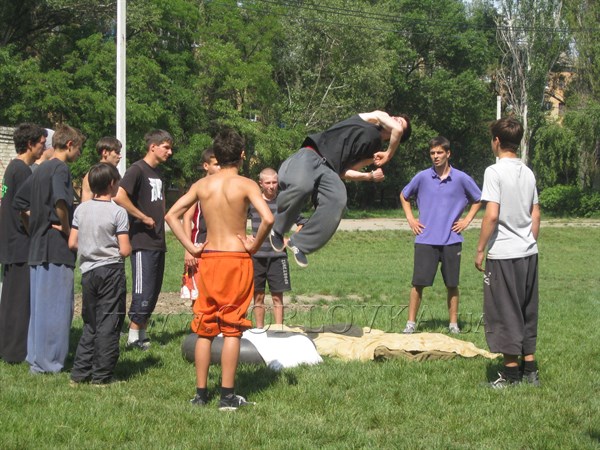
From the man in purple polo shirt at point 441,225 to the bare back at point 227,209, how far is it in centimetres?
398

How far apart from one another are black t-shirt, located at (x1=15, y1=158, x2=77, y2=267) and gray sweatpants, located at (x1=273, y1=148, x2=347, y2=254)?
2.07 m

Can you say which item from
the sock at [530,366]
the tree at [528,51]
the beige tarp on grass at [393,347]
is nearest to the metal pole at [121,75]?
the beige tarp on grass at [393,347]

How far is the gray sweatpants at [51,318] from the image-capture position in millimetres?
7348

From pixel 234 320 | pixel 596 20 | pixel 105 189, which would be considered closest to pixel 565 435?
pixel 234 320

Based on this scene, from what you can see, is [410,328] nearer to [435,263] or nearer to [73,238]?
[435,263]

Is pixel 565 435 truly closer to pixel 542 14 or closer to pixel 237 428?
pixel 237 428

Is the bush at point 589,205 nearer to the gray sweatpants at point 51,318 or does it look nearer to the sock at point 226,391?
the gray sweatpants at point 51,318

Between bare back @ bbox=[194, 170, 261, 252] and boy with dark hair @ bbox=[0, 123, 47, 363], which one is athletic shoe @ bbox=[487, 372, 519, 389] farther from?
boy with dark hair @ bbox=[0, 123, 47, 363]

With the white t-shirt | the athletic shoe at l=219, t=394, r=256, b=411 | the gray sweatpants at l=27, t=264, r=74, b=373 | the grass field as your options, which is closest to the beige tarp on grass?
the grass field

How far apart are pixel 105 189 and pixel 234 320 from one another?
6.28 feet

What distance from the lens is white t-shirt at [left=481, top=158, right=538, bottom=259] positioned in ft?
22.9

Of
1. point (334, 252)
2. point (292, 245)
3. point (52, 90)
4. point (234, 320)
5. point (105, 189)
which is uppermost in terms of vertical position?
point (52, 90)

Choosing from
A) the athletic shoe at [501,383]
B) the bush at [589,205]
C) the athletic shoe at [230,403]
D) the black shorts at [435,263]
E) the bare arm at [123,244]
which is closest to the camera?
the athletic shoe at [230,403]

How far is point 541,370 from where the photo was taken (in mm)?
7504
